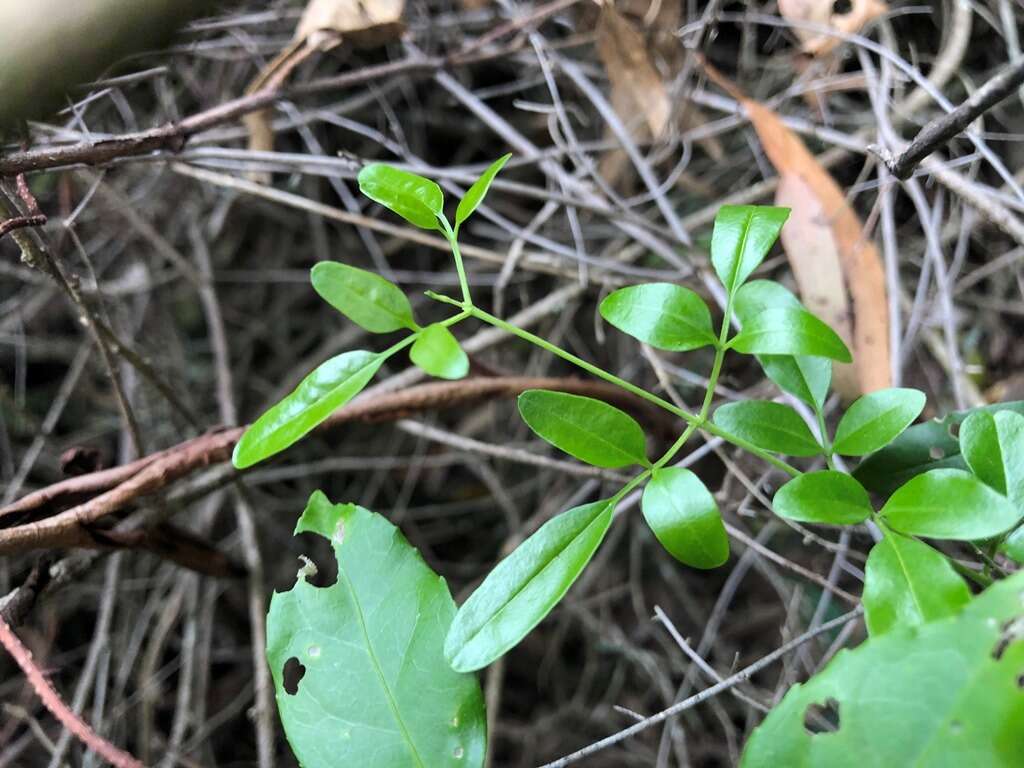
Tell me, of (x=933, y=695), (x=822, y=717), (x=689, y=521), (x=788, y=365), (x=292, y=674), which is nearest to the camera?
(x=933, y=695)

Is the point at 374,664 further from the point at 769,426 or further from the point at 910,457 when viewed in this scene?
the point at 910,457

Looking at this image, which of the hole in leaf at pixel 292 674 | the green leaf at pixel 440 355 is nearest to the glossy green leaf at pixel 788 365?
the green leaf at pixel 440 355

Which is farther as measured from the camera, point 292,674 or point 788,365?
point 292,674

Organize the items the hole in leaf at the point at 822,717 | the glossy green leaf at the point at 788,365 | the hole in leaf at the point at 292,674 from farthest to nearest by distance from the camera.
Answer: the hole in leaf at the point at 292,674 → the hole in leaf at the point at 822,717 → the glossy green leaf at the point at 788,365

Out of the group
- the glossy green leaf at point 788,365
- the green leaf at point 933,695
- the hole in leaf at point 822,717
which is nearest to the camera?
the green leaf at point 933,695

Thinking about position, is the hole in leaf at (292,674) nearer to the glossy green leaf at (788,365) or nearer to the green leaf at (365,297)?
the green leaf at (365,297)

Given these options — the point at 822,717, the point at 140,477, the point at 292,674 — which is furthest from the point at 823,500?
the point at 292,674
